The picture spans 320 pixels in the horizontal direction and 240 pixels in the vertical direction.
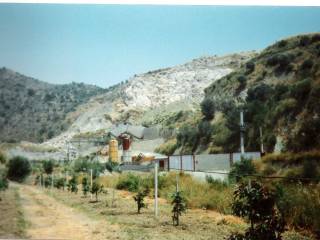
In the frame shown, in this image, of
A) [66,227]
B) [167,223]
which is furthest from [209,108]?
[66,227]

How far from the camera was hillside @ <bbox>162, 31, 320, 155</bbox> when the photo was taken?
19.5 m

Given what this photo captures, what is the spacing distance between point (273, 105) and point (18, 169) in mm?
18816

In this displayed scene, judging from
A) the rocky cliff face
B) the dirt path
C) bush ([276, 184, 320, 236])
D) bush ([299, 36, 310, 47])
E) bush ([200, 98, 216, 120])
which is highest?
the rocky cliff face

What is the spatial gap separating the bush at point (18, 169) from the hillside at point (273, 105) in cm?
1250

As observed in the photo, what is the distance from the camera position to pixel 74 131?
6531 cm

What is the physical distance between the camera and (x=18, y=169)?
3020 cm

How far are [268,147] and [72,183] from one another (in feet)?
36.2

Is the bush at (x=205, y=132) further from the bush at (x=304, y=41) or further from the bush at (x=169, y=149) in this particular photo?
the bush at (x=304, y=41)

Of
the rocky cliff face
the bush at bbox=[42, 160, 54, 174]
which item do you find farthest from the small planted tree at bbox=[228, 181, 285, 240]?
the rocky cliff face

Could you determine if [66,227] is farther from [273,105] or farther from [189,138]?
[189,138]

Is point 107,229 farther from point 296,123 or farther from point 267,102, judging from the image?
point 267,102

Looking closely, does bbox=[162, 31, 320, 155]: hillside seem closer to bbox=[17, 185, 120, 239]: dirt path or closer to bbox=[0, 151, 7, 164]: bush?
bbox=[17, 185, 120, 239]: dirt path

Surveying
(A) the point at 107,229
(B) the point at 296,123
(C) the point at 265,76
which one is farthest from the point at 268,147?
(A) the point at 107,229

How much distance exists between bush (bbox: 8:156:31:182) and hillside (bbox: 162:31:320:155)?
1250cm
